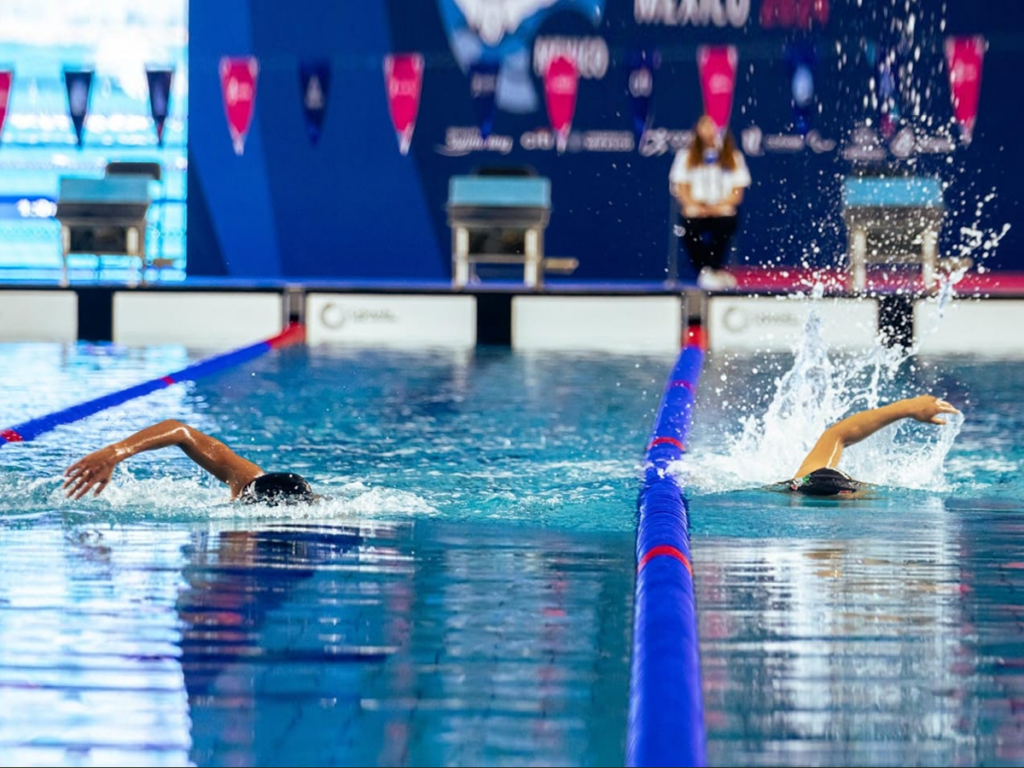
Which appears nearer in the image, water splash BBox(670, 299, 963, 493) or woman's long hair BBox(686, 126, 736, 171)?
water splash BBox(670, 299, 963, 493)

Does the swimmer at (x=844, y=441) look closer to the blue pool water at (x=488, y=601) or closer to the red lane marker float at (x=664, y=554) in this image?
the blue pool water at (x=488, y=601)

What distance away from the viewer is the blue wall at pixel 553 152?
1205 cm

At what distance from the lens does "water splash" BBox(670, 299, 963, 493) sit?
4832mm

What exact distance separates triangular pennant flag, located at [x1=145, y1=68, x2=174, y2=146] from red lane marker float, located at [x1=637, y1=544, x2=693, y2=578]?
940 cm

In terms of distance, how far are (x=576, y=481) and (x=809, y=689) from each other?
7.48 feet

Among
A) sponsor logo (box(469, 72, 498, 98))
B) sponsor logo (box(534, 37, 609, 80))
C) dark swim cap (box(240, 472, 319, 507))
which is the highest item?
sponsor logo (box(534, 37, 609, 80))

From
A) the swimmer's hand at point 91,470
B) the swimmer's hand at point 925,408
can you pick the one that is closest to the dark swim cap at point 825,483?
the swimmer's hand at point 925,408

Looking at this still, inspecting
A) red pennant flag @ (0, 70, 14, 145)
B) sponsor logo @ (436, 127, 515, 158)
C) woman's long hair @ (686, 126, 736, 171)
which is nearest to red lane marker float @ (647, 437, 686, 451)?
woman's long hair @ (686, 126, 736, 171)

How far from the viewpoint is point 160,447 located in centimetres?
416

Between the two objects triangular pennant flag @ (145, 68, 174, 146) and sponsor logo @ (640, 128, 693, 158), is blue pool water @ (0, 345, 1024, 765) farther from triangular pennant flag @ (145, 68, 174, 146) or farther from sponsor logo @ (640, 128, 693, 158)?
sponsor logo @ (640, 128, 693, 158)

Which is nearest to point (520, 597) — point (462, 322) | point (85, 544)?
point (85, 544)

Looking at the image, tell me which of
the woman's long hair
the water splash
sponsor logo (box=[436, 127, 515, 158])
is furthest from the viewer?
sponsor logo (box=[436, 127, 515, 158])

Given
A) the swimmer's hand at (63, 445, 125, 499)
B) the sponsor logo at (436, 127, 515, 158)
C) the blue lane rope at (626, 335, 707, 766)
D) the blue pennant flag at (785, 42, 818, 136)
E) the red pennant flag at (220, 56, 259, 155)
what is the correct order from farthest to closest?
1. the sponsor logo at (436, 127, 515, 158)
2. the red pennant flag at (220, 56, 259, 155)
3. the blue pennant flag at (785, 42, 818, 136)
4. the swimmer's hand at (63, 445, 125, 499)
5. the blue lane rope at (626, 335, 707, 766)

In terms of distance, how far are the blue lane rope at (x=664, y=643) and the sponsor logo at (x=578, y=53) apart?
8.28m
